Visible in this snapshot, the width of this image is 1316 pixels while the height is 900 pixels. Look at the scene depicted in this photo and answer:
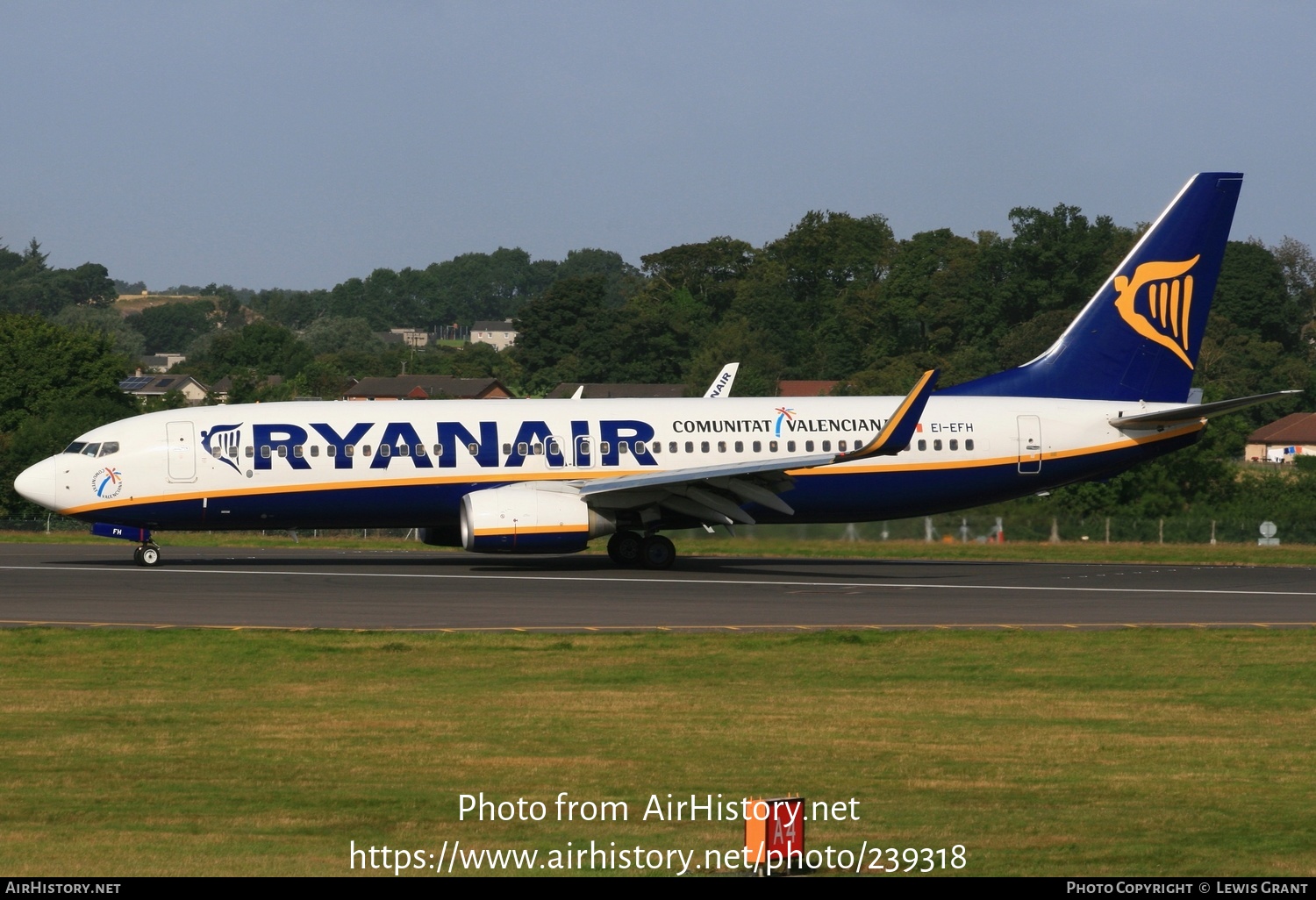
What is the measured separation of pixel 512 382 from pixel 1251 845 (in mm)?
133275

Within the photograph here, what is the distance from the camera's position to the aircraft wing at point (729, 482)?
33.8 meters

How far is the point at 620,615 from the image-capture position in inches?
1080

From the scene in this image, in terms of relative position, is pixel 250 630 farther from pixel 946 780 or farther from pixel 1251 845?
pixel 1251 845

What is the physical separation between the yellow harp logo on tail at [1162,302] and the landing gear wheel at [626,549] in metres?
13.4

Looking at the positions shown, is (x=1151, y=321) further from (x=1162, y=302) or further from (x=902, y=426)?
(x=902, y=426)

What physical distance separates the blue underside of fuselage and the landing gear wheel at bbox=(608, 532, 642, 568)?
91 cm

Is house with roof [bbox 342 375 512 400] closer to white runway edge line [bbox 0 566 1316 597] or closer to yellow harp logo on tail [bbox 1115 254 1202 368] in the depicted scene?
yellow harp logo on tail [bbox 1115 254 1202 368]

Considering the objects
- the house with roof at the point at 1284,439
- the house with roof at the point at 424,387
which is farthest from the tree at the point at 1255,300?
the house with roof at the point at 424,387

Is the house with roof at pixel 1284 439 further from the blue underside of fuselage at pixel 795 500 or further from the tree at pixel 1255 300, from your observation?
the blue underside of fuselage at pixel 795 500

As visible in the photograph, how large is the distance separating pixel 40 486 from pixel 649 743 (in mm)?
24795

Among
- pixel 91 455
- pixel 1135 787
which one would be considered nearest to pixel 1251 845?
pixel 1135 787

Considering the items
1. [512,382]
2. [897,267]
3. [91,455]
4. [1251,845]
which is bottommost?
[1251,845]

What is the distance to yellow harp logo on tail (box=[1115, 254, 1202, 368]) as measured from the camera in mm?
40094

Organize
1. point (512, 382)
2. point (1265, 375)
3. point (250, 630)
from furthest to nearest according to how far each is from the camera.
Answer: point (512, 382), point (1265, 375), point (250, 630)
